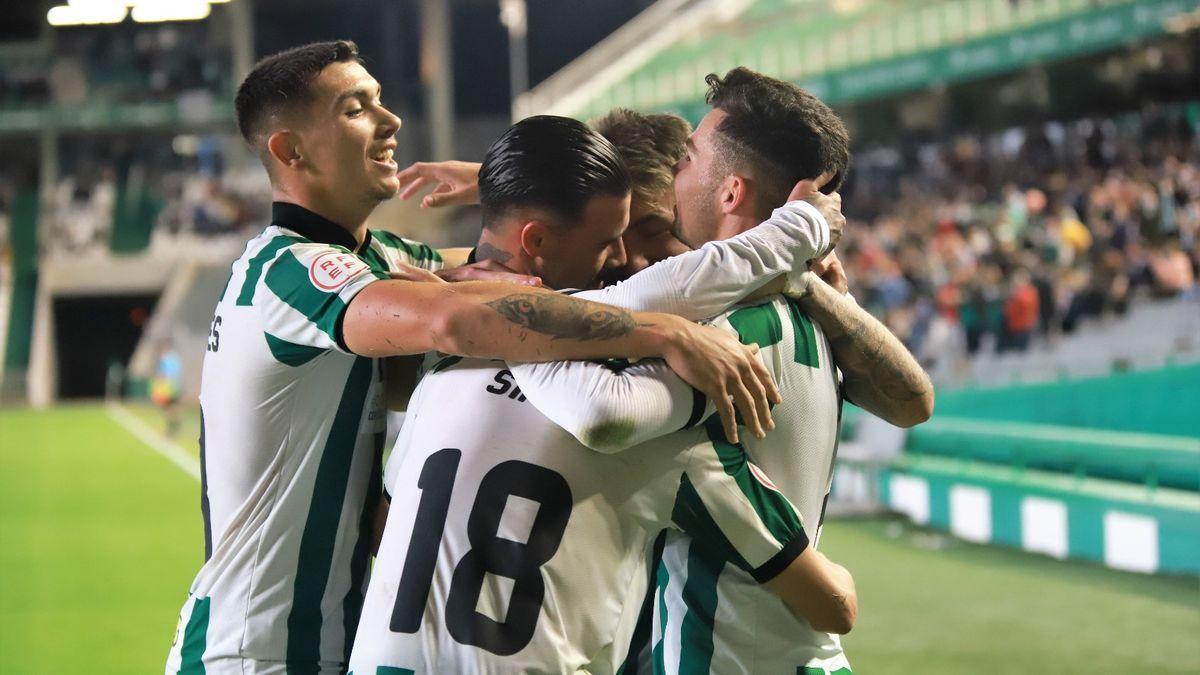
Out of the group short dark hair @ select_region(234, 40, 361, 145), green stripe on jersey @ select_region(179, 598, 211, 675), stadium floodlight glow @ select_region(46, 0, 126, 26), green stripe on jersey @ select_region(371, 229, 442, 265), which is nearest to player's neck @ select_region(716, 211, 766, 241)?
short dark hair @ select_region(234, 40, 361, 145)

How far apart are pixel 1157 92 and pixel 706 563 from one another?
19.9m

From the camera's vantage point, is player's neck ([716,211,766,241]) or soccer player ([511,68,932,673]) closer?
soccer player ([511,68,932,673])

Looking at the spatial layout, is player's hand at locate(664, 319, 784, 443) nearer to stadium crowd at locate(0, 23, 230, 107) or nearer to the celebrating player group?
the celebrating player group

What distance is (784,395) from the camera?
229 cm

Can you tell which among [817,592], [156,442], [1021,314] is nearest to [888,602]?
[817,592]

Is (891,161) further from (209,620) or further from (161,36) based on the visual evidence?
(161,36)

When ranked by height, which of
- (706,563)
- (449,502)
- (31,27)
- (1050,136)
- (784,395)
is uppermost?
(31,27)

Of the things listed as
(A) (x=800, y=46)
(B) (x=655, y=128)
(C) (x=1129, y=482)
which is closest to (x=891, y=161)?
(A) (x=800, y=46)

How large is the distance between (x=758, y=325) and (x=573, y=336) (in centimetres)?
35

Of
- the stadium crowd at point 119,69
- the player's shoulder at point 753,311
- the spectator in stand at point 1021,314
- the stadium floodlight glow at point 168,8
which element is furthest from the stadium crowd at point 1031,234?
the stadium crowd at point 119,69

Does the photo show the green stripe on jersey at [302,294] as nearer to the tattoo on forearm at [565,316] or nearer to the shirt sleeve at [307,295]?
the shirt sleeve at [307,295]

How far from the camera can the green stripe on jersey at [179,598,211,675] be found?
2.76 metres

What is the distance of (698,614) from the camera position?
91.1 inches

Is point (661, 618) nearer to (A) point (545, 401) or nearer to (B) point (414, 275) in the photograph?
(A) point (545, 401)
